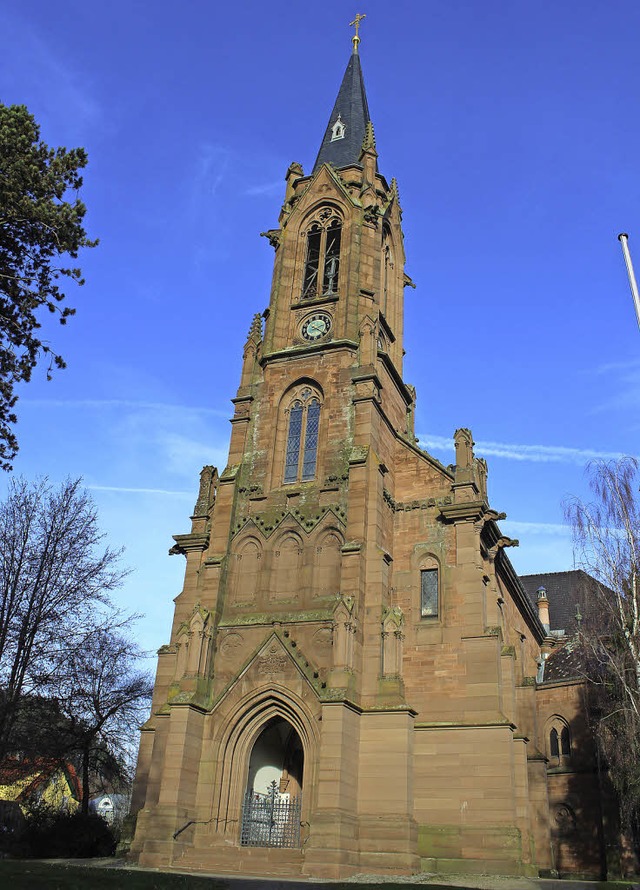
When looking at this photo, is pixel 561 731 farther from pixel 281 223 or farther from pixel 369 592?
pixel 281 223

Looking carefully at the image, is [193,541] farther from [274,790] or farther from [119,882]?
[119,882]

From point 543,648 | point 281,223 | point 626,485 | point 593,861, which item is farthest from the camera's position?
point 543,648

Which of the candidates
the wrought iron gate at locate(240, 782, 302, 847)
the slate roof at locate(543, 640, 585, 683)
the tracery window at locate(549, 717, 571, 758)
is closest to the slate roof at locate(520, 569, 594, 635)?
the slate roof at locate(543, 640, 585, 683)

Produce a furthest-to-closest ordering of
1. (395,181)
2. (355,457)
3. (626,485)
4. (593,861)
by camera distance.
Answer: (395,181), (593,861), (626,485), (355,457)

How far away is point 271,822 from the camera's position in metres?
23.7

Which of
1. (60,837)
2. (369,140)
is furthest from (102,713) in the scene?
(369,140)

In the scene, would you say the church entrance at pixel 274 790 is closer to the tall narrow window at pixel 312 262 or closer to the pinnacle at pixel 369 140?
the tall narrow window at pixel 312 262

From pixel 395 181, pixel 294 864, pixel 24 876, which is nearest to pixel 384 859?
pixel 294 864

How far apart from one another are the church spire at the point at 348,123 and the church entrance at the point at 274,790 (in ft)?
83.9

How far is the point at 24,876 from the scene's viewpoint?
1405 centimetres

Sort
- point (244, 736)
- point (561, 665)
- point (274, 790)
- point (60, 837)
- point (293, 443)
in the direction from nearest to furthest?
1. point (274, 790)
2. point (244, 736)
3. point (60, 837)
4. point (293, 443)
5. point (561, 665)

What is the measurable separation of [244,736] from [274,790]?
6.15 ft

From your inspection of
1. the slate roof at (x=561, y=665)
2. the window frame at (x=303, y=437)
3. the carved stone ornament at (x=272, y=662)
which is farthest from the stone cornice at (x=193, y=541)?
the slate roof at (x=561, y=665)

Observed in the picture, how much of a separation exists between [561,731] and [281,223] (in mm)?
27080
